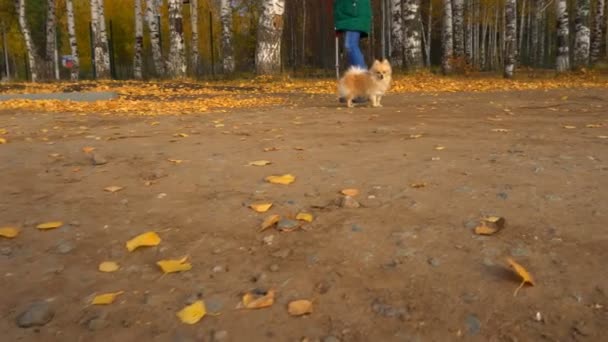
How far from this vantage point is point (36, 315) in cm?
150

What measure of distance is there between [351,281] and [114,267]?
0.86 m

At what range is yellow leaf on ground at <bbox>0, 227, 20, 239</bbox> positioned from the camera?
2121mm

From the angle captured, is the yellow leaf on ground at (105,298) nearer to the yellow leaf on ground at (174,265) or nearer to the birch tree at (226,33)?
the yellow leaf on ground at (174,265)

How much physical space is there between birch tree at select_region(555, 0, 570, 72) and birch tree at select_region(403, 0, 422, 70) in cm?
381

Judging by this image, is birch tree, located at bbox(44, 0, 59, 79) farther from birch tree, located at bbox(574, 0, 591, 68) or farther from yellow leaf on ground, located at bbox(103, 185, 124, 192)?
yellow leaf on ground, located at bbox(103, 185, 124, 192)

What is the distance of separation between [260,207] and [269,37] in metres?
10.7

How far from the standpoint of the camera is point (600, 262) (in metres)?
1.69

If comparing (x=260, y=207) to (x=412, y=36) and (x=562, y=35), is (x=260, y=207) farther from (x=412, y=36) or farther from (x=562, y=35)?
(x=562, y=35)

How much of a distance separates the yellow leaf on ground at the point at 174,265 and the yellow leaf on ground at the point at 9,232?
762 mm

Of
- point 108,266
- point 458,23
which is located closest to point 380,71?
point 108,266

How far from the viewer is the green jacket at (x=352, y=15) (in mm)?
7577

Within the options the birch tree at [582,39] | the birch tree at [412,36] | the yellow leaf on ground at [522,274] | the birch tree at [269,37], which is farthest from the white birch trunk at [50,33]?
the yellow leaf on ground at [522,274]

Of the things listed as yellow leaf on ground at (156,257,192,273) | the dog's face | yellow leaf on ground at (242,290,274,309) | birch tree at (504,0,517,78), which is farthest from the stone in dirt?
birch tree at (504,0,517,78)

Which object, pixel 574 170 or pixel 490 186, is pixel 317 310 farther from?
pixel 574 170
